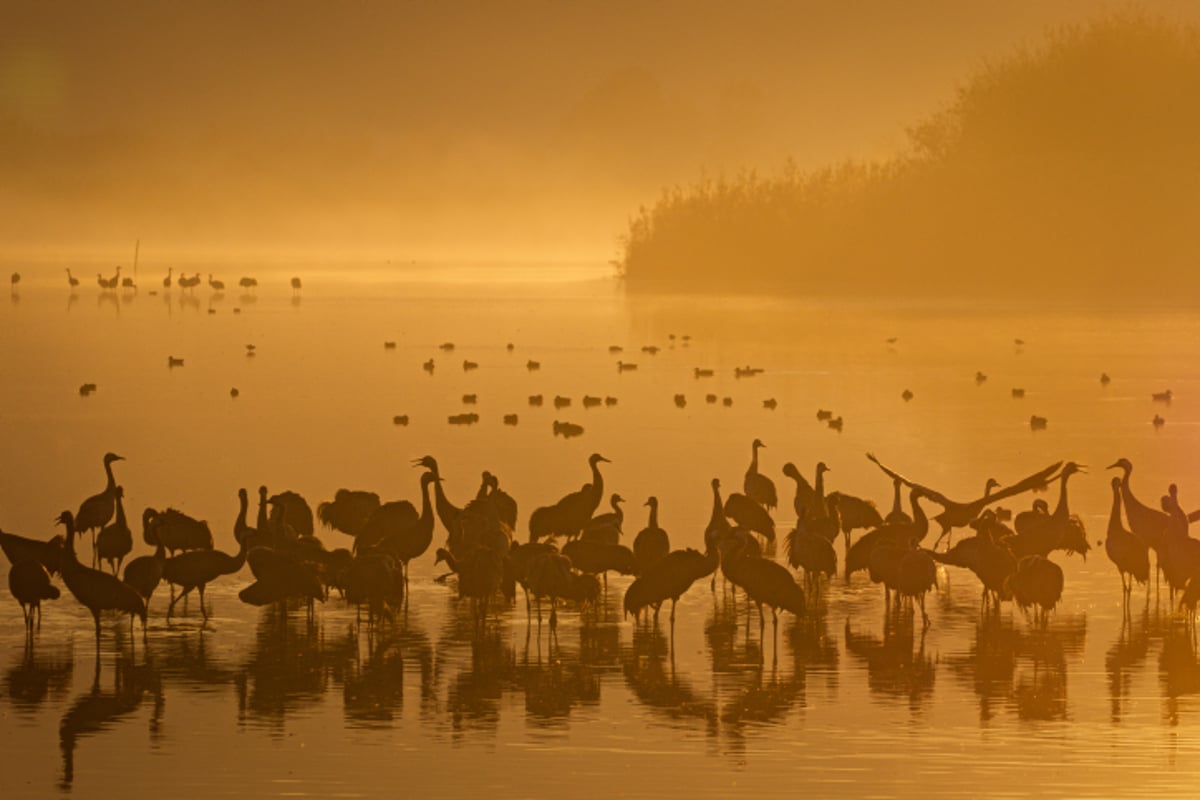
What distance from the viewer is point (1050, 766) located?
1320cm

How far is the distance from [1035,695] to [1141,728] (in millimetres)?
952

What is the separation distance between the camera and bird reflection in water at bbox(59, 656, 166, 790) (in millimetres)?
13594

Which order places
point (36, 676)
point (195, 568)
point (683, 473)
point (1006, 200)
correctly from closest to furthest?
1. point (36, 676)
2. point (195, 568)
3. point (683, 473)
4. point (1006, 200)

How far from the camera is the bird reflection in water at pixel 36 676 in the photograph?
47.6 feet

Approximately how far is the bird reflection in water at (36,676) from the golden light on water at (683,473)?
0.17 feet

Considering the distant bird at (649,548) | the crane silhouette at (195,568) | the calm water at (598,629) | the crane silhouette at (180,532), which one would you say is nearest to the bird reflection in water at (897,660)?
the calm water at (598,629)

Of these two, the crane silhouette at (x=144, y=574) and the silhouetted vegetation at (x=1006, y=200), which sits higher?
the silhouetted vegetation at (x=1006, y=200)

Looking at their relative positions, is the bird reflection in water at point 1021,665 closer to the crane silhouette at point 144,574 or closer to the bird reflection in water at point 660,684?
the bird reflection in water at point 660,684

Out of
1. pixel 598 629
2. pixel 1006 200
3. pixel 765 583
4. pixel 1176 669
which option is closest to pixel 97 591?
pixel 598 629

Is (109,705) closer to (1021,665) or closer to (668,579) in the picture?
(668,579)

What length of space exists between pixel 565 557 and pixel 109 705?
3515mm

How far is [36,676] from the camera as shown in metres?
15.1

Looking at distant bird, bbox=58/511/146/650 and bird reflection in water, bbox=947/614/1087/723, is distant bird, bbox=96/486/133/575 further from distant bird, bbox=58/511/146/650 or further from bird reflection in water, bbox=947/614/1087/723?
bird reflection in water, bbox=947/614/1087/723

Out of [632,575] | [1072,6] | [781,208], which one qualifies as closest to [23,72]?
[1072,6]
